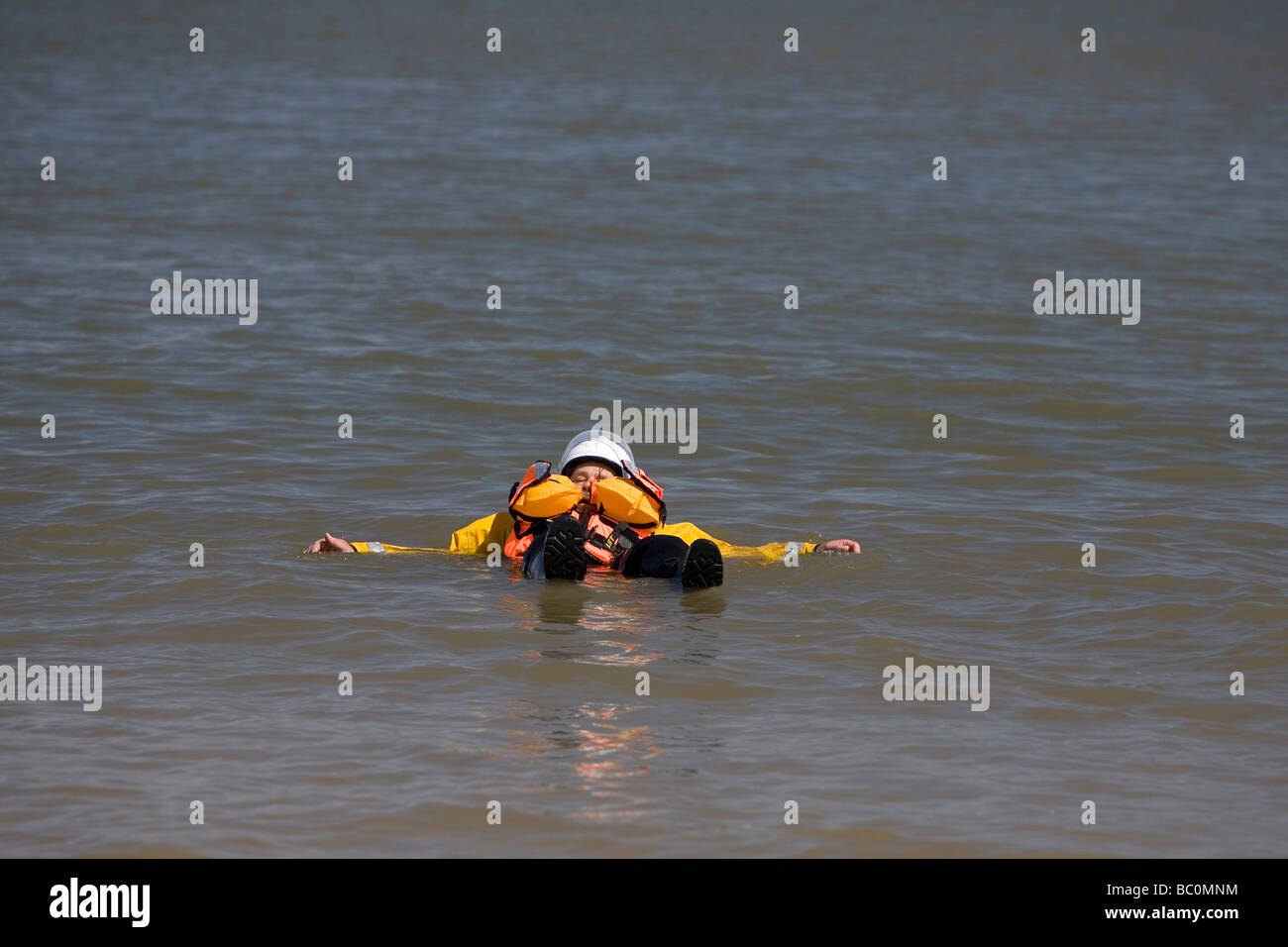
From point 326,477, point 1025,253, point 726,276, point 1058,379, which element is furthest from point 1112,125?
point 326,477

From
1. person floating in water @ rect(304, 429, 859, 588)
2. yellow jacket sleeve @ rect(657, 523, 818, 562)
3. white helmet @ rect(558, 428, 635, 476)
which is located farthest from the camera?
white helmet @ rect(558, 428, 635, 476)

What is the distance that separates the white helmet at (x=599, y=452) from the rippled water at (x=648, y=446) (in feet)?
2.85

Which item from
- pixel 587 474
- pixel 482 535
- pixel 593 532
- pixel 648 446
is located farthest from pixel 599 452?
pixel 648 446

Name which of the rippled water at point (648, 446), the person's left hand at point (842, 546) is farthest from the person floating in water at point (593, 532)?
the rippled water at point (648, 446)

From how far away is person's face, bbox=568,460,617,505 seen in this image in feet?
30.4

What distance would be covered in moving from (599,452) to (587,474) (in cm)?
16

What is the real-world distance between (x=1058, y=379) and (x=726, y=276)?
5.04 metres

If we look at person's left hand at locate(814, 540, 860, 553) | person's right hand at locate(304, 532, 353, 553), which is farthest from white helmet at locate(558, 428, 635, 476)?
person's right hand at locate(304, 532, 353, 553)

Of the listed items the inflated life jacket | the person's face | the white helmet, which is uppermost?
the white helmet

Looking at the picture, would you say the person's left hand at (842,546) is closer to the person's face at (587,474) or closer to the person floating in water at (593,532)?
the person floating in water at (593,532)

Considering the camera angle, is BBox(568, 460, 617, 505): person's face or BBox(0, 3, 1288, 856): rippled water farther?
BBox(568, 460, 617, 505): person's face

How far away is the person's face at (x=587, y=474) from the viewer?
9.27 m

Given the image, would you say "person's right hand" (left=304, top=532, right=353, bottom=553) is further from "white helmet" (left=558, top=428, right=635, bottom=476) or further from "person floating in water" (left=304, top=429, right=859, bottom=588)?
"white helmet" (left=558, top=428, right=635, bottom=476)

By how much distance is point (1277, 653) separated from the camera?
25.8ft
